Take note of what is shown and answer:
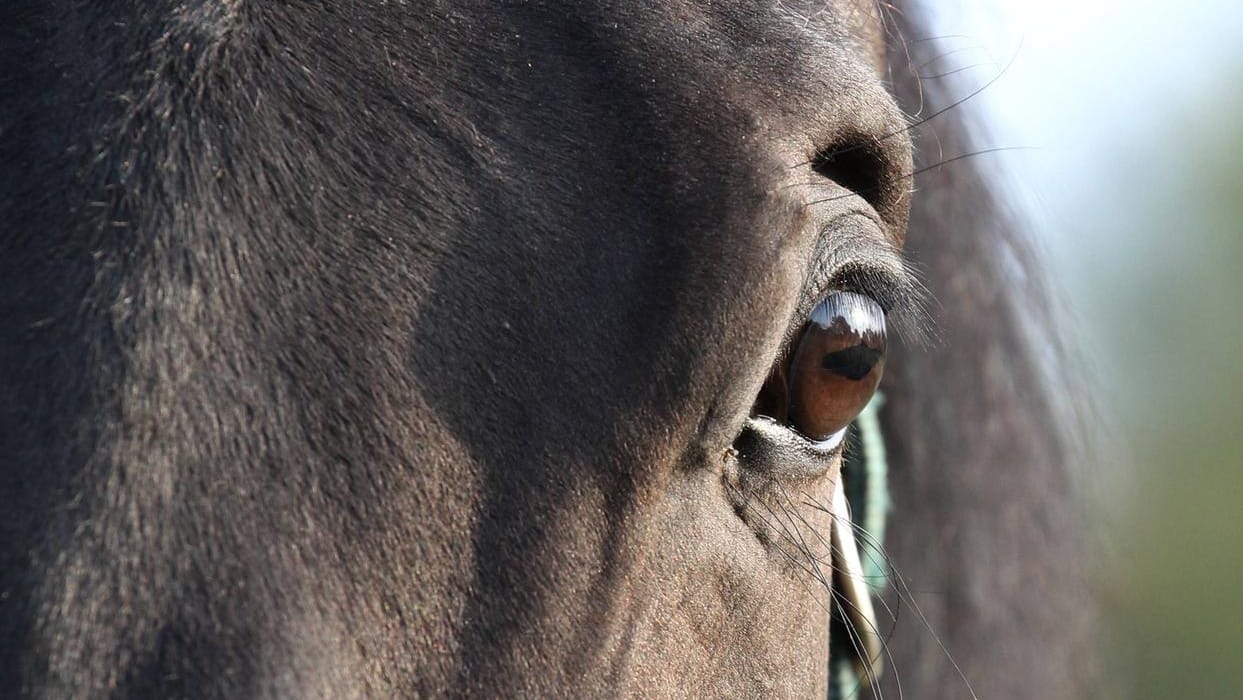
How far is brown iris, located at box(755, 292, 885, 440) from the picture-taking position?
161 centimetres

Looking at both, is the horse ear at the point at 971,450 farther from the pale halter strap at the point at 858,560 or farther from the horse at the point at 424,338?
the horse at the point at 424,338

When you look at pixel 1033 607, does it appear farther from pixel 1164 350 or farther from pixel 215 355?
pixel 1164 350

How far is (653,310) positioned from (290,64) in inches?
18.5

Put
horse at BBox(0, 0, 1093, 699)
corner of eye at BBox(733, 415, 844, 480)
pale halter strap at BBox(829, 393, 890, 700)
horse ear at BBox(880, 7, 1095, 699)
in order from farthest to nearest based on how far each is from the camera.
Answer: horse ear at BBox(880, 7, 1095, 699) → pale halter strap at BBox(829, 393, 890, 700) → corner of eye at BBox(733, 415, 844, 480) → horse at BBox(0, 0, 1093, 699)

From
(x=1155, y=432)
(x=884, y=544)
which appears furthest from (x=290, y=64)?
(x=1155, y=432)

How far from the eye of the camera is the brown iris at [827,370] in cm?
161

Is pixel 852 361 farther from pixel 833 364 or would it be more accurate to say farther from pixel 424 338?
pixel 424 338

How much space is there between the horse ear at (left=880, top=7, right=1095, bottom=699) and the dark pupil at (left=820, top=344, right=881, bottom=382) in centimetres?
84

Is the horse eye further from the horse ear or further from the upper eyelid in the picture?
the horse ear

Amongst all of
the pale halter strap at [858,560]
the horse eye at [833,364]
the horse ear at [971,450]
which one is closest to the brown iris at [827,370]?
the horse eye at [833,364]

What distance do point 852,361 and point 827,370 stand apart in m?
0.05

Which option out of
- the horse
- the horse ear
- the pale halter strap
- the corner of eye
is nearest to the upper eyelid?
the horse

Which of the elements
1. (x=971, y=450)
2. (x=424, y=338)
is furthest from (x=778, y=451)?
(x=971, y=450)

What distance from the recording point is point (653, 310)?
135 centimetres
